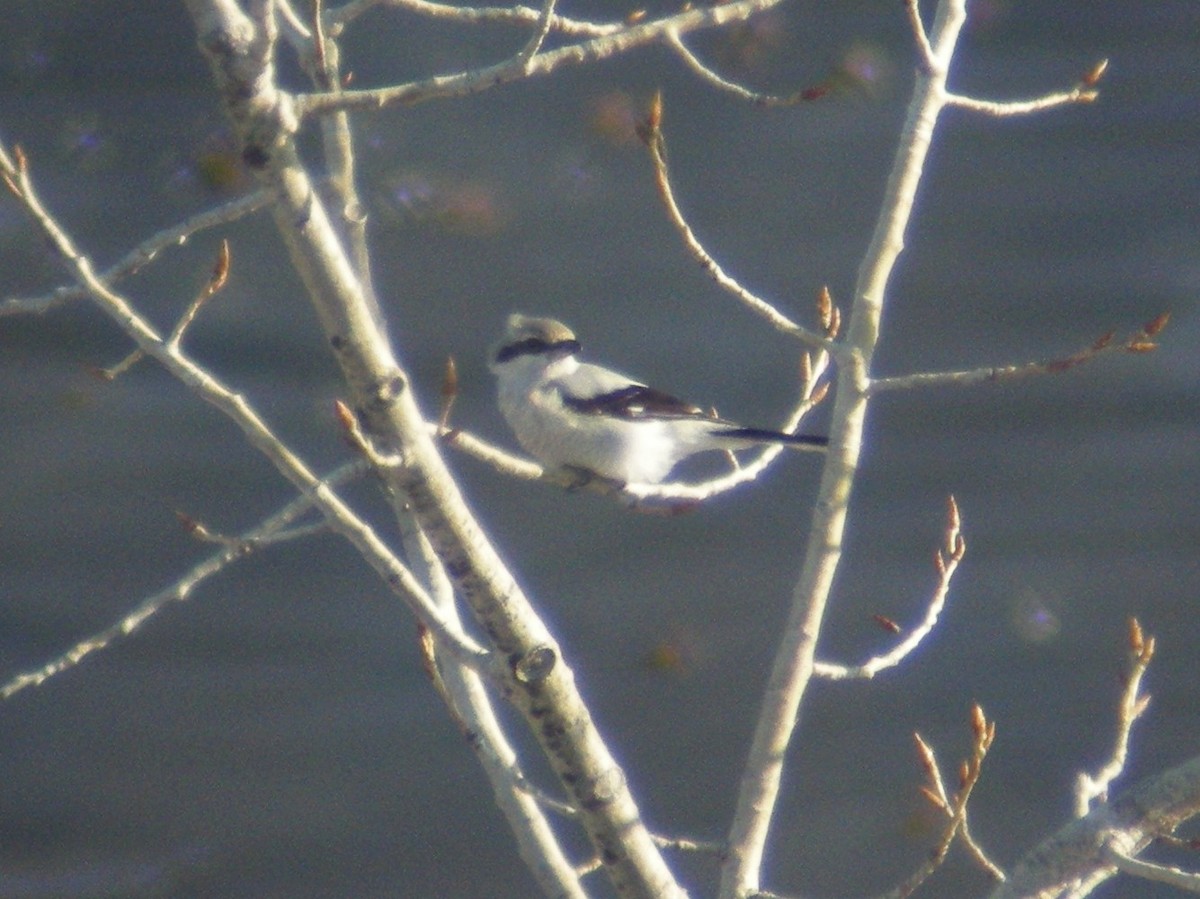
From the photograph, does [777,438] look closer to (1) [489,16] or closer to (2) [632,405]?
(2) [632,405]

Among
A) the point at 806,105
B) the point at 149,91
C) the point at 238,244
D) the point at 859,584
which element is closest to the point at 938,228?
the point at 806,105

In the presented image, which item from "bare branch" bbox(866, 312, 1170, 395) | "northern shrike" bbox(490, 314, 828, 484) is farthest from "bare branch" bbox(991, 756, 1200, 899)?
"northern shrike" bbox(490, 314, 828, 484)

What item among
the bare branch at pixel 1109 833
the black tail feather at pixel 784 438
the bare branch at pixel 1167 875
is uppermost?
the black tail feather at pixel 784 438

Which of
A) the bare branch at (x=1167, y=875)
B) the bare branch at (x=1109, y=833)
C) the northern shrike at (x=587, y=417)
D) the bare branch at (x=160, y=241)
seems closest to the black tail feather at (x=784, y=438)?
the northern shrike at (x=587, y=417)

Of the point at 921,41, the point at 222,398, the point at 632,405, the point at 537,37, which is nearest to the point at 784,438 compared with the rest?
the point at 632,405

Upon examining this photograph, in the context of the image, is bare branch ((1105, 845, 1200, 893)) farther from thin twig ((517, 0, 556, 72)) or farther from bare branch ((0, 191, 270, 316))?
bare branch ((0, 191, 270, 316))

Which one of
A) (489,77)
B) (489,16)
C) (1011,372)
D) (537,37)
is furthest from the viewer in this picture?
(489,16)

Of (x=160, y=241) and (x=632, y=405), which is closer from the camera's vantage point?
(x=160, y=241)

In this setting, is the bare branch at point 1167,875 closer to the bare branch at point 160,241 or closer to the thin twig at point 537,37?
the thin twig at point 537,37

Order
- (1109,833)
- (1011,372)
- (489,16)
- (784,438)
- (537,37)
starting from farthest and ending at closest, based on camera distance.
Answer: (784,438), (489,16), (1011,372), (1109,833), (537,37)
